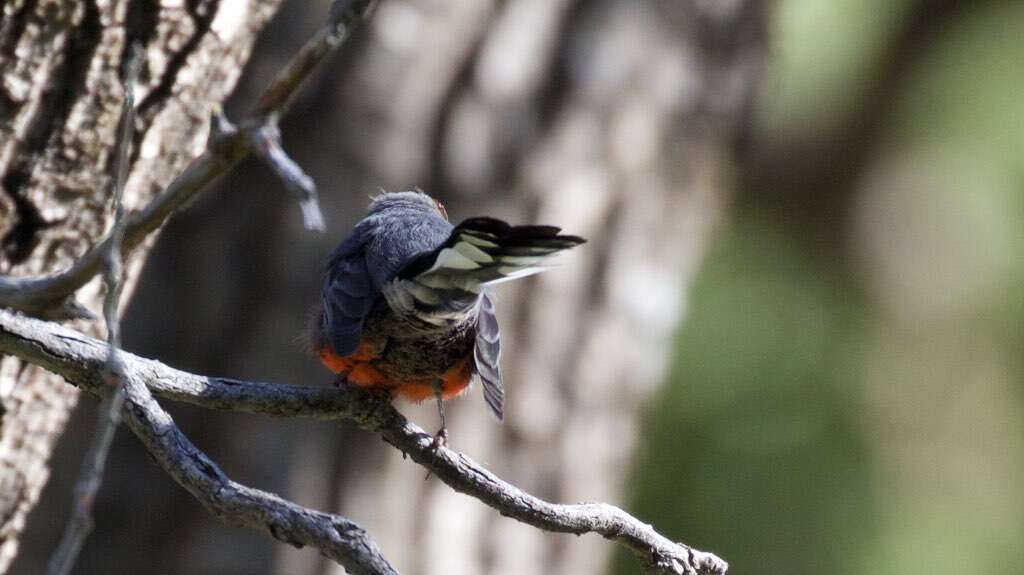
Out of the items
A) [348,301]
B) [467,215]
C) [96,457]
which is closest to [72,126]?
[348,301]

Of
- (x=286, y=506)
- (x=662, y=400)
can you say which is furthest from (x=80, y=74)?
(x=662, y=400)

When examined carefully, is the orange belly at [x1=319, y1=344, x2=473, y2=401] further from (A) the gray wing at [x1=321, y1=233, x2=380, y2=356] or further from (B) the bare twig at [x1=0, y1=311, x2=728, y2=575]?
(B) the bare twig at [x1=0, y1=311, x2=728, y2=575]

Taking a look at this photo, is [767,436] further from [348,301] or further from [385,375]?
[348,301]

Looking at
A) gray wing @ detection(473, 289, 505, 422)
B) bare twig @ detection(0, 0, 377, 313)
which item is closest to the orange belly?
gray wing @ detection(473, 289, 505, 422)

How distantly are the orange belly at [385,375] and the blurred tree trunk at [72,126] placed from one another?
0.67m

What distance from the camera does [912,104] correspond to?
9938 millimetres

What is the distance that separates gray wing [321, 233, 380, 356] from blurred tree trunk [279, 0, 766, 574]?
6.01ft

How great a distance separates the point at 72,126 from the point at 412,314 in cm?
109

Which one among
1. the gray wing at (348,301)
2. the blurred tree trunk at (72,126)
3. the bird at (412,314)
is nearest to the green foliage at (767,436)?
the bird at (412,314)

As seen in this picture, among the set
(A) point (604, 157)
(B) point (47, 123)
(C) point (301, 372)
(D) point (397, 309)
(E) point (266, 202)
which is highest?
(A) point (604, 157)

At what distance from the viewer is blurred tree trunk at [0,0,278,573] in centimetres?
333

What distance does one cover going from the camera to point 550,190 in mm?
5926

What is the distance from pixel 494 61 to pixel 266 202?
4.19ft

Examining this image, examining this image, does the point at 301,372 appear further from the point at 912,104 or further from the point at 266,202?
the point at 912,104
